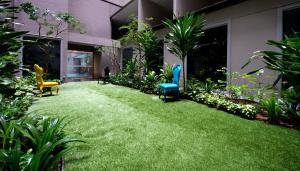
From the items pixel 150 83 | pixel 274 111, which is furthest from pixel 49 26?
pixel 274 111

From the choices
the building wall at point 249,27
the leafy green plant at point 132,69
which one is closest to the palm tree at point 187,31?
the building wall at point 249,27

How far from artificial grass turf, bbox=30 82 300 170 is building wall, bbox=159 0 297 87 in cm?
223

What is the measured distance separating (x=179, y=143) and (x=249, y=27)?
4.52 meters

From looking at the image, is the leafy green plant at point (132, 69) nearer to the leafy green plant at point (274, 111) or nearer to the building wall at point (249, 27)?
the building wall at point (249, 27)

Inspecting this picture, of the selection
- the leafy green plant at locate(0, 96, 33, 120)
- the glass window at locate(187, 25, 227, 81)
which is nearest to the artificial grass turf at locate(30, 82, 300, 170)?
the leafy green plant at locate(0, 96, 33, 120)

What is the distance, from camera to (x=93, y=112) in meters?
4.05

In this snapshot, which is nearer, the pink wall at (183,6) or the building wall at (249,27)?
the building wall at (249,27)

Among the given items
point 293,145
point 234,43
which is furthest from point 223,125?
point 234,43

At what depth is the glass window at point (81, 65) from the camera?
54.9 ft

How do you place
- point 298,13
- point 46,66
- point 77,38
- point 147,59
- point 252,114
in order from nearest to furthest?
point 252,114 → point 298,13 → point 147,59 → point 46,66 → point 77,38

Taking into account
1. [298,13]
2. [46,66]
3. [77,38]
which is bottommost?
[46,66]

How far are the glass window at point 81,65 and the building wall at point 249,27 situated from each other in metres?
→ 13.4

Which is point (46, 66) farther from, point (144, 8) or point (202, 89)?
point (202, 89)

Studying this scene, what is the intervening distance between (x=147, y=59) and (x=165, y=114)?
512 cm
